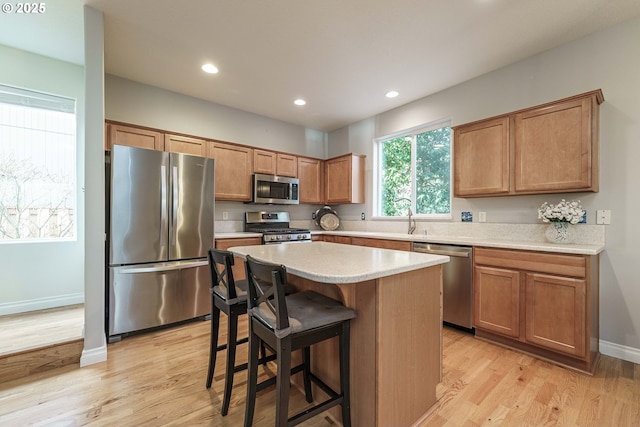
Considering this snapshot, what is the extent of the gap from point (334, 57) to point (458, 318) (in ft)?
9.79

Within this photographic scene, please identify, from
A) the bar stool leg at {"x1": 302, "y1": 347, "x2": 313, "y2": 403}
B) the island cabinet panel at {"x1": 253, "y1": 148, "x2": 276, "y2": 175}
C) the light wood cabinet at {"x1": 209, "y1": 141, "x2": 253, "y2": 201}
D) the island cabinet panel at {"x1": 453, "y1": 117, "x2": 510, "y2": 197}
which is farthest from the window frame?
the bar stool leg at {"x1": 302, "y1": 347, "x2": 313, "y2": 403}

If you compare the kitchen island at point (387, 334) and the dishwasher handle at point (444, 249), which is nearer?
the kitchen island at point (387, 334)

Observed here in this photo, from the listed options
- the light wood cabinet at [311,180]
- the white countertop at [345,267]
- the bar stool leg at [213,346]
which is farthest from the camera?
the light wood cabinet at [311,180]

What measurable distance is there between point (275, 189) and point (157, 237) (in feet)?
6.09

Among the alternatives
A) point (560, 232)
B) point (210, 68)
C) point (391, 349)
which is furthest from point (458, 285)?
point (210, 68)

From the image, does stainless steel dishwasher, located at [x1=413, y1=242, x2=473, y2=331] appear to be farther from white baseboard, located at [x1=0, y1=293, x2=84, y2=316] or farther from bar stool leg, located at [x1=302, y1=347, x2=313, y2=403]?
white baseboard, located at [x1=0, y1=293, x2=84, y2=316]

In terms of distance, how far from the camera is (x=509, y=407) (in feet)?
5.53

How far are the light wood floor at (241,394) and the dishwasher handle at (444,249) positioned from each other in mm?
882

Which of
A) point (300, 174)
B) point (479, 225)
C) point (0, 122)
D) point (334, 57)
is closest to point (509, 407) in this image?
point (479, 225)

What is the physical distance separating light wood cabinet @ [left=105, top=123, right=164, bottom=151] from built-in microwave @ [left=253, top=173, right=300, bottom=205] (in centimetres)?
130

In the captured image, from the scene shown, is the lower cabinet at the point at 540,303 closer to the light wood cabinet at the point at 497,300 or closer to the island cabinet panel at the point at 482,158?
the light wood cabinet at the point at 497,300

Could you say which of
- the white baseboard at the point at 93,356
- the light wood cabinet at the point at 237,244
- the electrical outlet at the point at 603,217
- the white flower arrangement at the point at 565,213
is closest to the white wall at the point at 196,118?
the light wood cabinet at the point at 237,244

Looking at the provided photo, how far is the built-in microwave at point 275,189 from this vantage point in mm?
4031

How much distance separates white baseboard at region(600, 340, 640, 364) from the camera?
2.19m
